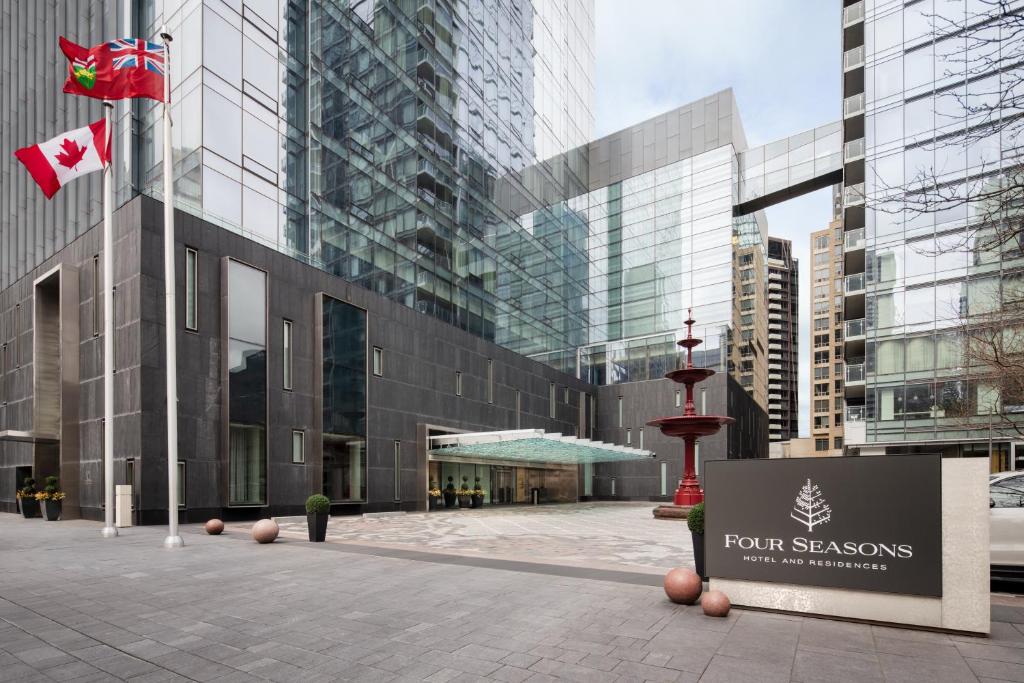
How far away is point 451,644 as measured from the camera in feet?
24.4

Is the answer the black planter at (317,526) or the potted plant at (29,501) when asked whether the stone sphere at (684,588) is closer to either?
the black planter at (317,526)

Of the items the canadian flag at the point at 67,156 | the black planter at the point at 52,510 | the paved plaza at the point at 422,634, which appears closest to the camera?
the paved plaza at the point at 422,634

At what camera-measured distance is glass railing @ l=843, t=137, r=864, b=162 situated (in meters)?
45.0

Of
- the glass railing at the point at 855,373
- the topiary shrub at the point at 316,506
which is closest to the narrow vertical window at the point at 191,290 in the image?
the topiary shrub at the point at 316,506

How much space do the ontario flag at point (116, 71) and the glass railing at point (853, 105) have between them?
45605 millimetres

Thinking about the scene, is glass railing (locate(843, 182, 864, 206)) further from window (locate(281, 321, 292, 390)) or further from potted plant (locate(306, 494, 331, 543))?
potted plant (locate(306, 494, 331, 543))

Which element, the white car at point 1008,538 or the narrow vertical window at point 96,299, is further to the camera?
the narrow vertical window at point 96,299

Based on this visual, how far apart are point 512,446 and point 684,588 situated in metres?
26.0

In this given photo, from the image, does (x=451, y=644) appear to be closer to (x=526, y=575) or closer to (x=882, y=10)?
(x=526, y=575)

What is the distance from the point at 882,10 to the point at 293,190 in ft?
131

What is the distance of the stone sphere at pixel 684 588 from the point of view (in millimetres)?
9250

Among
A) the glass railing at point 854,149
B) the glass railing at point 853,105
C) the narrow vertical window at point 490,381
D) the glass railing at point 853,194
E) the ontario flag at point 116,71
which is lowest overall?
the narrow vertical window at point 490,381

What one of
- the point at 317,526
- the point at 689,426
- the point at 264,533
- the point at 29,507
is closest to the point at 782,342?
the point at 689,426

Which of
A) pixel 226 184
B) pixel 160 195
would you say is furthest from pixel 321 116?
pixel 160 195
